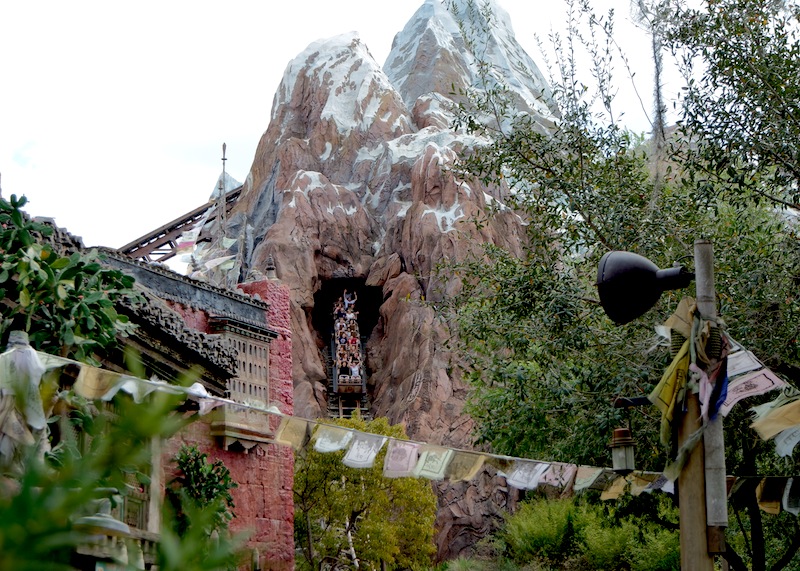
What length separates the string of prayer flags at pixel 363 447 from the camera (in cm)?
1091

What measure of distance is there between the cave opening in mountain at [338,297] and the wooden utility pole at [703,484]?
126ft

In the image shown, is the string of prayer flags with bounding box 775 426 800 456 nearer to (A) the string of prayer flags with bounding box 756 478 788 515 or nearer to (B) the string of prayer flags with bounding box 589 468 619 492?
(A) the string of prayer flags with bounding box 756 478 788 515

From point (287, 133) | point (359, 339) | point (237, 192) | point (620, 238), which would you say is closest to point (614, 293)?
point (620, 238)

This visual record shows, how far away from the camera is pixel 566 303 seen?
12914 mm

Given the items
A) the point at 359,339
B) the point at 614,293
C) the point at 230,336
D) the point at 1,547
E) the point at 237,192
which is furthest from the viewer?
the point at 237,192

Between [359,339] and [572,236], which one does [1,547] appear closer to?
[572,236]

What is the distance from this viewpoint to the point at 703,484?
6.05 metres

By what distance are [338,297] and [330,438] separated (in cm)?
3449

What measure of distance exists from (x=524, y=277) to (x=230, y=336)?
28.3ft

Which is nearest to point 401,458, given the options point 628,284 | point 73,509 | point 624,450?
point 624,450

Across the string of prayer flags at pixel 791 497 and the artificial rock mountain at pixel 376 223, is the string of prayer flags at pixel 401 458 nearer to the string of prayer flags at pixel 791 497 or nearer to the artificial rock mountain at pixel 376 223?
the string of prayer flags at pixel 791 497

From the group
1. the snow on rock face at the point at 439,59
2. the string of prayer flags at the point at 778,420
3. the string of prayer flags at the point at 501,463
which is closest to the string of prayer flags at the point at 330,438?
the string of prayer flags at the point at 501,463

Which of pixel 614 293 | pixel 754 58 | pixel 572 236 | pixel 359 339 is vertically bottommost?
pixel 614 293

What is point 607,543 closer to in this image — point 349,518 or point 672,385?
point 349,518
